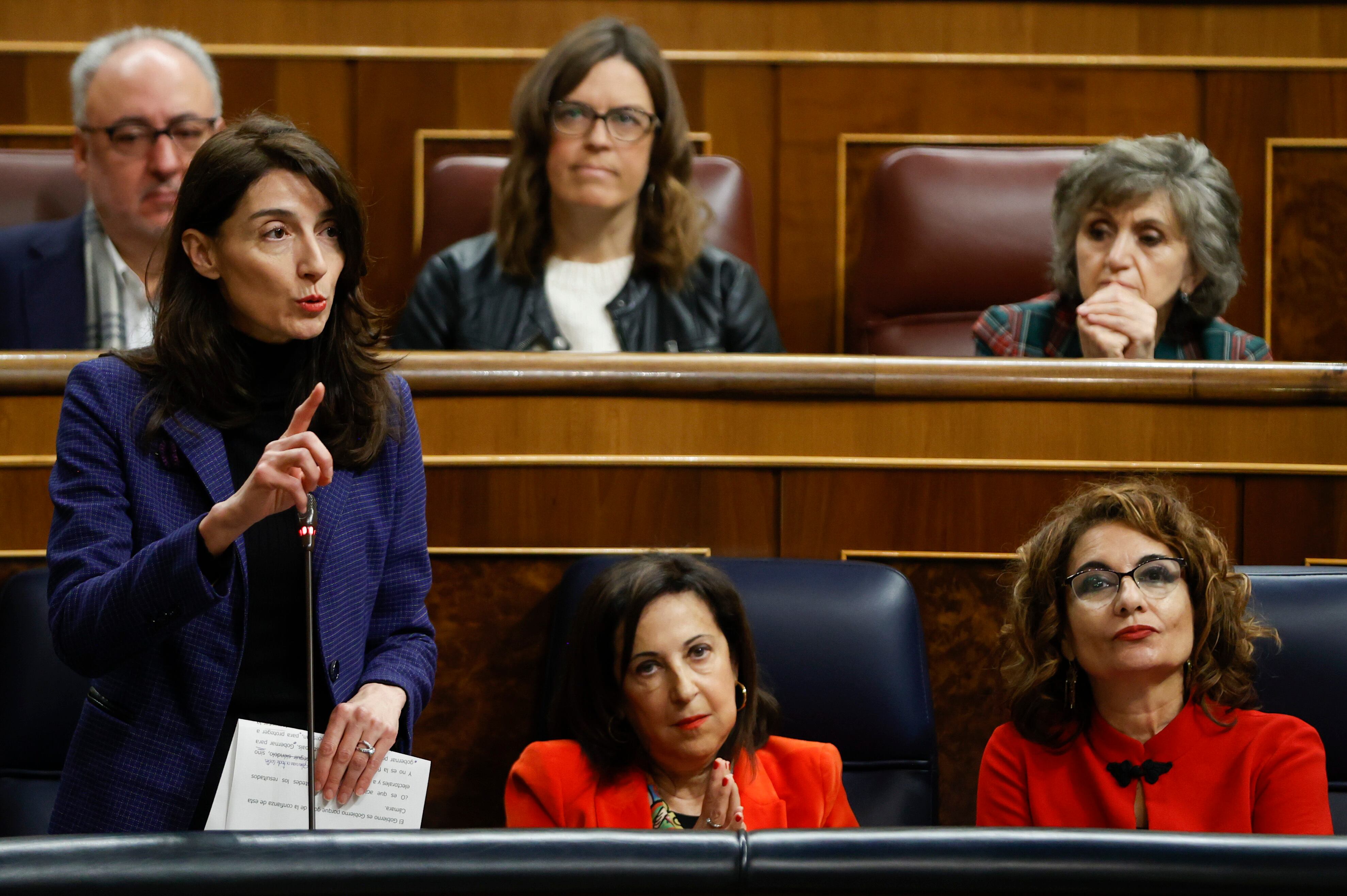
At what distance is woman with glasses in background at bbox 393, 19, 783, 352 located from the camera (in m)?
1.26

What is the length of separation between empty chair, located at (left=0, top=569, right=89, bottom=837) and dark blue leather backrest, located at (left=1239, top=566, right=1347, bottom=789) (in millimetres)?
717

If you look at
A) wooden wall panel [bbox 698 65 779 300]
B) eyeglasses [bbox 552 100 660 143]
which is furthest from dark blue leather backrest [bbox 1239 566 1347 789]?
wooden wall panel [bbox 698 65 779 300]

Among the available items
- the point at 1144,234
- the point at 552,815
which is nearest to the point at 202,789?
the point at 552,815

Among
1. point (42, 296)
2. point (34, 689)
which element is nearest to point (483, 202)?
point (42, 296)

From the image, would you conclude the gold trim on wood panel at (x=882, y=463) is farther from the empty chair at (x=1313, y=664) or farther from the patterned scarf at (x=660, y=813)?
the patterned scarf at (x=660, y=813)

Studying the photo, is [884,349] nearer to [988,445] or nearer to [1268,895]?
[988,445]

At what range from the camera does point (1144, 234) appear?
1162 millimetres

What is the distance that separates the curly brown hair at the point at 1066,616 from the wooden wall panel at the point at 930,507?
0.08m

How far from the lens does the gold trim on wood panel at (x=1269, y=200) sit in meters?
1.48

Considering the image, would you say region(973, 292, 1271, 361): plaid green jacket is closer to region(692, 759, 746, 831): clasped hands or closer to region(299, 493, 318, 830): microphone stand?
region(692, 759, 746, 831): clasped hands

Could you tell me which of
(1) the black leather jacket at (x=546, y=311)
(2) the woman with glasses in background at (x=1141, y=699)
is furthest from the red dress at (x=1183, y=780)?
(1) the black leather jacket at (x=546, y=311)

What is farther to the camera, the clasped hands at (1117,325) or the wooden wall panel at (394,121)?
the wooden wall panel at (394,121)

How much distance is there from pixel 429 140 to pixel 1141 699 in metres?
0.99

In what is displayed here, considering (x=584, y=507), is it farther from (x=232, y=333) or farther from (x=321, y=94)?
(x=321, y=94)
